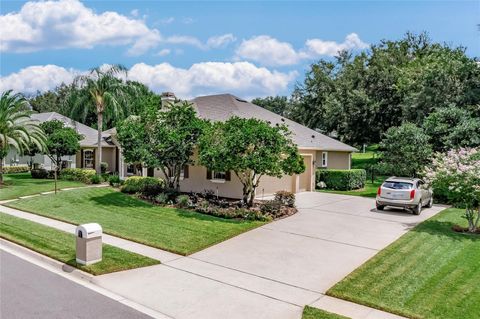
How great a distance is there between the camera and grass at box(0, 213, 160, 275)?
9688 mm

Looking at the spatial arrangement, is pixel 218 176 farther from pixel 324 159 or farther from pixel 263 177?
pixel 324 159

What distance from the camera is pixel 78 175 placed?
27.4 metres

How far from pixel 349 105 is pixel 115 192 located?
24163 mm

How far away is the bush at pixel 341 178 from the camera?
2559 cm

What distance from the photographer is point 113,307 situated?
741 cm

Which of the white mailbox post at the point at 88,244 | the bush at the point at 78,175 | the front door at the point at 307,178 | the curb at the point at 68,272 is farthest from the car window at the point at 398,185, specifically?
the bush at the point at 78,175

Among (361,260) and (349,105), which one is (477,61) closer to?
(349,105)

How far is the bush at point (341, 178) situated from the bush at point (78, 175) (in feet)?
52.5

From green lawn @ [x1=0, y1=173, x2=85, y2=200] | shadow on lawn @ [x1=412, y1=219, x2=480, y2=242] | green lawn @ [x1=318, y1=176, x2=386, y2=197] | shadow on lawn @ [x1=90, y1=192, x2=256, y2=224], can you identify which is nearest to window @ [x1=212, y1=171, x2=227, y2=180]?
shadow on lawn @ [x1=90, y1=192, x2=256, y2=224]

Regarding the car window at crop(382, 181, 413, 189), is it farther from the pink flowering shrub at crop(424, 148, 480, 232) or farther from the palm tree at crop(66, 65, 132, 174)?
the palm tree at crop(66, 65, 132, 174)

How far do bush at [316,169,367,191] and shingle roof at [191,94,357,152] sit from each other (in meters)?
1.73

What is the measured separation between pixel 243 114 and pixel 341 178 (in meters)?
7.94

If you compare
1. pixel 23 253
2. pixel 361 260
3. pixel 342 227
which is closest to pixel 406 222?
pixel 342 227

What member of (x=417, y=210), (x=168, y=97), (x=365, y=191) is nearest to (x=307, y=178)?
(x=365, y=191)
